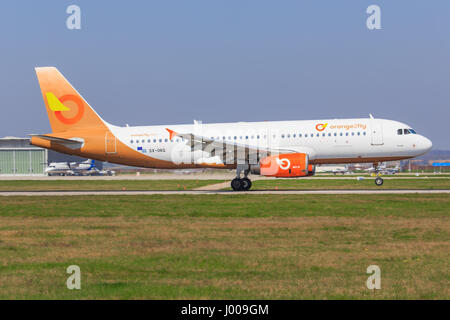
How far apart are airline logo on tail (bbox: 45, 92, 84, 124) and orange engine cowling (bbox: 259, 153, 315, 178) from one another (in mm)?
14277

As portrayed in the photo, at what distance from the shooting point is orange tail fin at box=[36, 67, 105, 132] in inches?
1563

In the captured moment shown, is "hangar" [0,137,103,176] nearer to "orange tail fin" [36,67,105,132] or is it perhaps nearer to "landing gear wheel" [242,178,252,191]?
"orange tail fin" [36,67,105,132]

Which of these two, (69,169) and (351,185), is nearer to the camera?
(351,185)

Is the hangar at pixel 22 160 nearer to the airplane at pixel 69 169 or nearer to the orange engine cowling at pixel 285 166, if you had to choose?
the airplane at pixel 69 169

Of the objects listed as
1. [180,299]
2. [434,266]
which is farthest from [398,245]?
[180,299]

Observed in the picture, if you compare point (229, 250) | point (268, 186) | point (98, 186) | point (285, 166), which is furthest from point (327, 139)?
point (98, 186)

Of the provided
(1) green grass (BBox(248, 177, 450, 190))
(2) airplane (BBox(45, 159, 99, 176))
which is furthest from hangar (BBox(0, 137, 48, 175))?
(1) green grass (BBox(248, 177, 450, 190))

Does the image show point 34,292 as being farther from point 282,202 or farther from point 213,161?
point 213,161

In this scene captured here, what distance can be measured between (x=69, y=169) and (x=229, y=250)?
11135 cm

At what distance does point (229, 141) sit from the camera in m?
37.9

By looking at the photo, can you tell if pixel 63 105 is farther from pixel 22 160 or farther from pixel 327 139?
pixel 22 160

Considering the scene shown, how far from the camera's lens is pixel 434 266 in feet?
41.1
